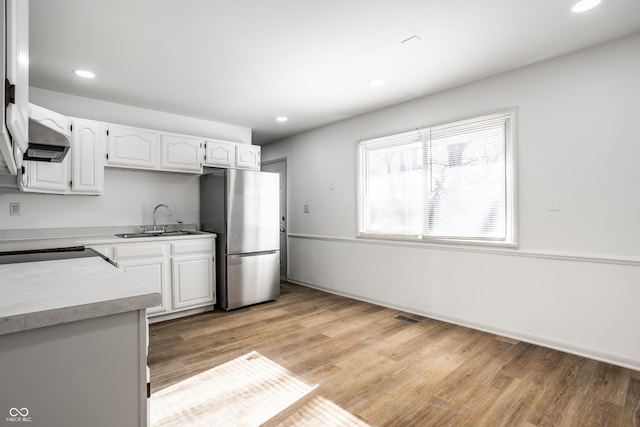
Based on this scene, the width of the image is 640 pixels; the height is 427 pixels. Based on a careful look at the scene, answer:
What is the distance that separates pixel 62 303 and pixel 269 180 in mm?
3409

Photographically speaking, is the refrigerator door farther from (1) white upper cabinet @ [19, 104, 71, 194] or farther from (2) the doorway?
(1) white upper cabinet @ [19, 104, 71, 194]

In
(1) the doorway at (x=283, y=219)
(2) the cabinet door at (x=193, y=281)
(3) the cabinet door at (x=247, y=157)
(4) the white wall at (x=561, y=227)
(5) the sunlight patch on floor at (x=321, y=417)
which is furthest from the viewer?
(1) the doorway at (x=283, y=219)

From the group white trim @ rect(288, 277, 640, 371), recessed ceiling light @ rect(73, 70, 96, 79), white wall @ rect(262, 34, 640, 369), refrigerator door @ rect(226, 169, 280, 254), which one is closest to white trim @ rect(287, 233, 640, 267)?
white wall @ rect(262, 34, 640, 369)

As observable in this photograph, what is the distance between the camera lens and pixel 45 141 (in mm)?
1634

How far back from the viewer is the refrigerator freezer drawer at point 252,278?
393cm

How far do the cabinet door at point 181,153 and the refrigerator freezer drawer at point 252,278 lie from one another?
1232 mm

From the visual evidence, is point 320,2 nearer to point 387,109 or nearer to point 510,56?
point 510,56

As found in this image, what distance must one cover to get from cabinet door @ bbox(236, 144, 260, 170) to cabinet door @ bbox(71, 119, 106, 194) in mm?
1567

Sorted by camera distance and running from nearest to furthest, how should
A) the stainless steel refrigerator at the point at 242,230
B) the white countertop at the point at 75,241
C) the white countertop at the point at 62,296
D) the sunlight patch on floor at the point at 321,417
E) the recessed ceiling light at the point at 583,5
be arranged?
the white countertop at the point at 62,296
the sunlight patch on floor at the point at 321,417
the recessed ceiling light at the point at 583,5
the white countertop at the point at 75,241
the stainless steel refrigerator at the point at 242,230

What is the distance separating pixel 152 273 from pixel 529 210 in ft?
12.3

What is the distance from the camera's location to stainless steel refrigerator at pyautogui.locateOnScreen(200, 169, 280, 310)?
3928mm

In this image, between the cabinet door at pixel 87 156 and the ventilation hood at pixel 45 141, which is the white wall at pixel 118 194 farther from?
the ventilation hood at pixel 45 141

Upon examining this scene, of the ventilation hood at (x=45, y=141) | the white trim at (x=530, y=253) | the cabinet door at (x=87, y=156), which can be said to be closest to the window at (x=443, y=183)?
the white trim at (x=530, y=253)

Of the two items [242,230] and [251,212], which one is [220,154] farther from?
[242,230]
